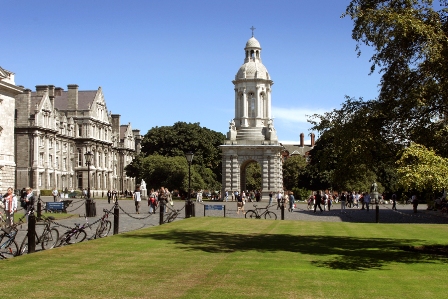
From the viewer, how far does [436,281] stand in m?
12.7

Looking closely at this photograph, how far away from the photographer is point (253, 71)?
241 ft

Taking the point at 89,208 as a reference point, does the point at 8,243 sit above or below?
above

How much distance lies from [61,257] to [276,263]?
5.38m

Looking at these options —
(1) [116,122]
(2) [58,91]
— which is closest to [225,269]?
(2) [58,91]

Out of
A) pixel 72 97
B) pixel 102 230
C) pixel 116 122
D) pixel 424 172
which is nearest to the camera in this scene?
pixel 424 172

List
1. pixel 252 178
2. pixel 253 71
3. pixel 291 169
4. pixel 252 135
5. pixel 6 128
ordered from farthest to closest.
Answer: pixel 291 169 < pixel 252 178 < pixel 253 71 < pixel 252 135 < pixel 6 128

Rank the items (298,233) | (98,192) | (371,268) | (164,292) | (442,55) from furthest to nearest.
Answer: (98,192), (298,233), (442,55), (371,268), (164,292)

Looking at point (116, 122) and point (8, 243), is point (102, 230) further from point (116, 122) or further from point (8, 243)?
point (116, 122)

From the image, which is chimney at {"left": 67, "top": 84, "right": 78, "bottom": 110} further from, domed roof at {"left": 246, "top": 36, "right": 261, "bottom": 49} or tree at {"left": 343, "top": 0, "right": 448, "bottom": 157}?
tree at {"left": 343, "top": 0, "right": 448, "bottom": 157}

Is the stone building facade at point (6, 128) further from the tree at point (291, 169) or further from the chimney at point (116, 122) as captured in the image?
the tree at point (291, 169)

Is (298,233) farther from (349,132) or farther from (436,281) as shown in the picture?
(436,281)

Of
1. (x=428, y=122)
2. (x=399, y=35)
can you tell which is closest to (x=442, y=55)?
(x=399, y=35)

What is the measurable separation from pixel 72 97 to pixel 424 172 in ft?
304

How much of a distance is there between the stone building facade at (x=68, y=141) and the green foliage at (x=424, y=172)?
73461mm
